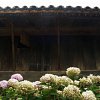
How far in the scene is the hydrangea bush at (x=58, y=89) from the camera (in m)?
3.85

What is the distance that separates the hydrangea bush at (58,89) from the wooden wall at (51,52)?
714cm

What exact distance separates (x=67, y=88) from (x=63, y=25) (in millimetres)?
7435

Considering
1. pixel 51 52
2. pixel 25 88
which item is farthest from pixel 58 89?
pixel 51 52

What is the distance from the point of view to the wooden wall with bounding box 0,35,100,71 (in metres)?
11.7

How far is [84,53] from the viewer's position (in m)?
11.9

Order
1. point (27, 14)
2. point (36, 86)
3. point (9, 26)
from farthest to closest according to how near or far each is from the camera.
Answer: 1. point (9, 26)
2. point (27, 14)
3. point (36, 86)

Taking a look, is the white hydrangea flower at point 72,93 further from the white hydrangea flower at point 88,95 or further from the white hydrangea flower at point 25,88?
the white hydrangea flower at point 25,88

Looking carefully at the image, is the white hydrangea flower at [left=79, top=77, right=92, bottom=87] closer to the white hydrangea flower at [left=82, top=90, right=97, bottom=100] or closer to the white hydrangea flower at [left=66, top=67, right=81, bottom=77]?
the white hydrangea flower at [left=66, top=67, right=81, bottom=77]

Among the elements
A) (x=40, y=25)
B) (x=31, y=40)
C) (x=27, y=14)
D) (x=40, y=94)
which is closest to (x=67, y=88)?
(x=40, y=94)

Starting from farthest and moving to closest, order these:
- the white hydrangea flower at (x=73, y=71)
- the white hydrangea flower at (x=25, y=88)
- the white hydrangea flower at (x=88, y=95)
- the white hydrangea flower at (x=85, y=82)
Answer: the white hydrangea flower at (x=73, y=71) < the white hydrangea flower at (x=85, y=82) < the white hydrangea flower at (x=25, y=88) < the white hydrangea flower at (x=88, y=95)

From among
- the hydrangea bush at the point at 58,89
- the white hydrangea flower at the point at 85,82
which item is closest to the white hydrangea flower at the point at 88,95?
the hydrangea bush at the point at 58,89

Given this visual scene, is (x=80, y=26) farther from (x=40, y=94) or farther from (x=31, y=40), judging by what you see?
(x=40, y=94)

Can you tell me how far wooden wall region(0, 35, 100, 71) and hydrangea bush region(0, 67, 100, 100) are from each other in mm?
7141

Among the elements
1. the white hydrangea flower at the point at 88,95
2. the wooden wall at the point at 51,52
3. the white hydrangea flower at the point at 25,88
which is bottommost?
the white hydrangea flower at the point at 88,95
